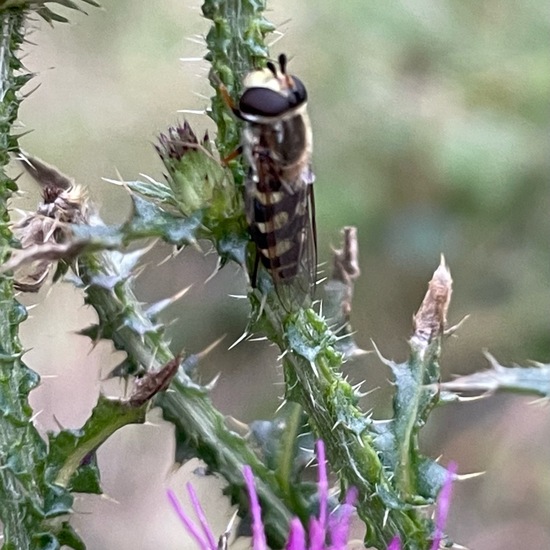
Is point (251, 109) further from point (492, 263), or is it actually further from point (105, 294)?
point (492, 263)

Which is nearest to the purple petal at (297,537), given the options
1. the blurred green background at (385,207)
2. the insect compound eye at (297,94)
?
the insect compound eye at (297,94)

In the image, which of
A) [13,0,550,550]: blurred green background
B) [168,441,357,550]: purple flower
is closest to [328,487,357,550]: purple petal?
[168,441,357,550]: purple flower

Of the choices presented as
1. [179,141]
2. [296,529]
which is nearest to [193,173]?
[179,141]

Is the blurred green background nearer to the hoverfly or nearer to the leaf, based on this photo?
the hoverfly

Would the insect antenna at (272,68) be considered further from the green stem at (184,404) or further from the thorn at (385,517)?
the thorn at (385,517)

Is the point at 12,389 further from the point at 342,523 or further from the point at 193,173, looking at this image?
the point at 342,523

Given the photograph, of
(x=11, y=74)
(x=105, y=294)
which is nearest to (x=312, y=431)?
(x=105, y=294)
